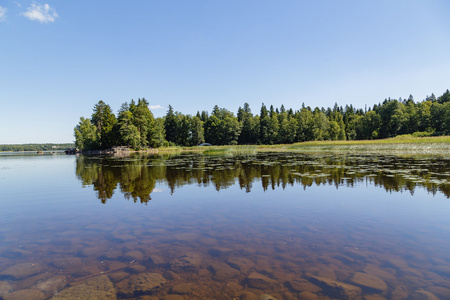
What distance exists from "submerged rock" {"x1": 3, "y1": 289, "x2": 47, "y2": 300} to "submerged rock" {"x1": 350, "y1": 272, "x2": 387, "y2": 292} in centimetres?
552

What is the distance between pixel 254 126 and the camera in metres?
117

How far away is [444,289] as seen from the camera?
13.1 ft

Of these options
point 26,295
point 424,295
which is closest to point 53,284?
point 26,295

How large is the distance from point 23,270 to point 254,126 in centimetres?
11426

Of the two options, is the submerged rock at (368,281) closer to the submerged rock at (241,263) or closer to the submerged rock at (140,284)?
the submerged rock at (241,263)

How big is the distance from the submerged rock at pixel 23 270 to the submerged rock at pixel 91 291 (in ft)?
4.21

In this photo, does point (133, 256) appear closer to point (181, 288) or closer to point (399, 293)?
point (181, 288)

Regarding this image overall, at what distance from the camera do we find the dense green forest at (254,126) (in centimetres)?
8800

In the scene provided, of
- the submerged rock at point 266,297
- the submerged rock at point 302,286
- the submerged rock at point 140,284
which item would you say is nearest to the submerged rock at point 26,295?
the submerged rock at point 140,284

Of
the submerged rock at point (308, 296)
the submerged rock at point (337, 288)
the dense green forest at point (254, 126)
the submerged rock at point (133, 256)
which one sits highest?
the dense green forest at point (254, 126)

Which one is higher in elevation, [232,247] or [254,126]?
[254,126]

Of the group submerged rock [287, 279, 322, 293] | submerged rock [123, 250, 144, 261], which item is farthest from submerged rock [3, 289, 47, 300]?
submerged rock [287, 279, 322, 293]

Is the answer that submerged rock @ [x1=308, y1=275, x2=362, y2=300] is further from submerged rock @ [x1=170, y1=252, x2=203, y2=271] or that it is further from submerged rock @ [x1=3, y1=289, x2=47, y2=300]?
submerged rock @ [x1=3, y1=289, x2=47, y2=300]

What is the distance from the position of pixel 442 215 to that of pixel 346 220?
3255 millimetres
